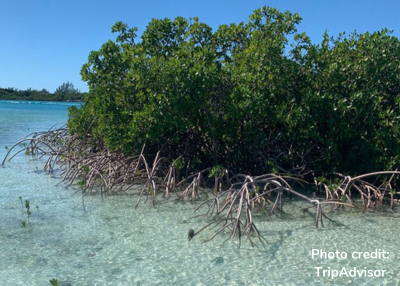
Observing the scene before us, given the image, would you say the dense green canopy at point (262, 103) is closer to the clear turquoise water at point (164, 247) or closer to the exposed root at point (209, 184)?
the exposed root at point (209, 184)

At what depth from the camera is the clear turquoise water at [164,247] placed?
12.0 ft

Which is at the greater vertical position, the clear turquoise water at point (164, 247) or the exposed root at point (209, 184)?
the exposed root at point (209, 184)

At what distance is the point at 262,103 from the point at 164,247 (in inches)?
103

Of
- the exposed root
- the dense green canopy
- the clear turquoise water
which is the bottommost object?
the clear turquoise water

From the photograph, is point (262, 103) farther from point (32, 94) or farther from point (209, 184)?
point (32, 94)

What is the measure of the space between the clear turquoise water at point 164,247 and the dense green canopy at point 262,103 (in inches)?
39.2

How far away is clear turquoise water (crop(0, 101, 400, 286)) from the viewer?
12.0 feet

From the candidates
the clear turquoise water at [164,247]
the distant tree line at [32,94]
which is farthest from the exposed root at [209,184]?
the distant tree line at [32,94]

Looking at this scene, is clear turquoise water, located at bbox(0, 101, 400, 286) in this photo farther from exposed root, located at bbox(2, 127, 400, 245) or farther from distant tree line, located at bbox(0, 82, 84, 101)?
distant tree line, located at bbox(0, 82, 84, 101)

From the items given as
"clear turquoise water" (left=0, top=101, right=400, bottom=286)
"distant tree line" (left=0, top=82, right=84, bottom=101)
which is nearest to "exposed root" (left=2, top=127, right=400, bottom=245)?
"clear turquoise water" (left=0, top=101, right=400, bottom=286)

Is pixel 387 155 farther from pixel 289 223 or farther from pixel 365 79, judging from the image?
pixel 289 223

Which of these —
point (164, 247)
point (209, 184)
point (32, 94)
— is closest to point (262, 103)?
point (209, 184)

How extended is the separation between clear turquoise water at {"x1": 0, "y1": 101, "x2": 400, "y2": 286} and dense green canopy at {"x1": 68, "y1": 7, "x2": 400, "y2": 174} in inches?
39.2

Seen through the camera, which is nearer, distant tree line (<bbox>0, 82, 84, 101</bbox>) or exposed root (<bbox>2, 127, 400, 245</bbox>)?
exposed root (<bbox>2, 127, 400, 245</bbox>)
